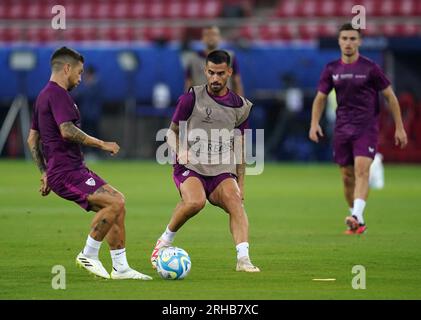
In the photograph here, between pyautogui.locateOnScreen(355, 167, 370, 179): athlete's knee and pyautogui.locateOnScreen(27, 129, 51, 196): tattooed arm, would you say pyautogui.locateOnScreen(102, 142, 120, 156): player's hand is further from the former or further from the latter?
pyautogui.locateOnScreen(355, 167, 370, 179): athlete's knee

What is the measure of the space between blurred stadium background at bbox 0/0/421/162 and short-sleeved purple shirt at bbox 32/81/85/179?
65.5ft

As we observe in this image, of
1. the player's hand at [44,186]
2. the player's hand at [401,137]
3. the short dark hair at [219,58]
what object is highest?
the short dark hair at [219,58]

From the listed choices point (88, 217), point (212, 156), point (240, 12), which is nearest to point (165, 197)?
point (88, 217)

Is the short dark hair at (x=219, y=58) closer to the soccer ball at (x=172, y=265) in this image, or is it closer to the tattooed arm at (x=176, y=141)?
the tattooed arm at (x=176, y=141)

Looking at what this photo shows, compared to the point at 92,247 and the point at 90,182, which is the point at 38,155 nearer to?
the point at 90,182

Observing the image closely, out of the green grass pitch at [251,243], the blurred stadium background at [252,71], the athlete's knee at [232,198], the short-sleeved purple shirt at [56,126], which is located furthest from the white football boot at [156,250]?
the blurred stadium background at [252,71]

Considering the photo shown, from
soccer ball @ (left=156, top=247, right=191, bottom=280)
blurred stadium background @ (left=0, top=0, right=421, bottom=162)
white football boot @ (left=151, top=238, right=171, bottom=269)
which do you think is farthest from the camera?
blurred stadium background @ (left=0, top=0, right=421, bottom=162)

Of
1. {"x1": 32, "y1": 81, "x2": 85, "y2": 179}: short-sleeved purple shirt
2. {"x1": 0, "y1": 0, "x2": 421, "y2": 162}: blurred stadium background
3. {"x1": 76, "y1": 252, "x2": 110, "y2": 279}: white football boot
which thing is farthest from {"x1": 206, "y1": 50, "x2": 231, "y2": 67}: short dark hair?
{"x1": 0, "y1": 0, "x2": 421, "y2": 162}: blurred stadium background

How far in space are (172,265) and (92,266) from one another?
0.74m

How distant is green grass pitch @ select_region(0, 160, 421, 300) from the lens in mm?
10172

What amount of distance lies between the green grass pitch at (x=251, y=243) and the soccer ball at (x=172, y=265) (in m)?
0.10

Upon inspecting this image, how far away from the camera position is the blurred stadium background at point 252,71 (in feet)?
103

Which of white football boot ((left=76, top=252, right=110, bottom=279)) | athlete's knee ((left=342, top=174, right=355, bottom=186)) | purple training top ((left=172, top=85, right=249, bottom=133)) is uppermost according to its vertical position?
purple training top ((left=172, top=85, right=249, bottom=133))
